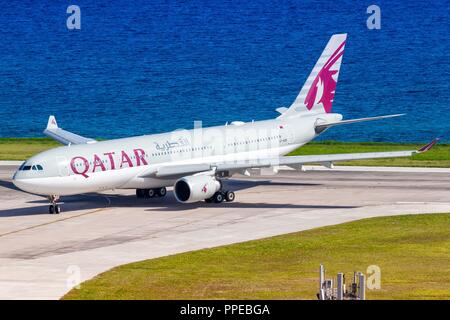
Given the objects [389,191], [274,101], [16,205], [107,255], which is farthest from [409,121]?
[107,255]

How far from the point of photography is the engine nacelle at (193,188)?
66562 mm

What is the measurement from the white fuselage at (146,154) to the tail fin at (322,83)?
895 millimetres

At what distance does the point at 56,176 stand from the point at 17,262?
45.6ft

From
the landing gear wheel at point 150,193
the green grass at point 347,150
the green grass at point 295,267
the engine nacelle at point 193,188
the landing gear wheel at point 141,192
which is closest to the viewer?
the green grass at point 295,267

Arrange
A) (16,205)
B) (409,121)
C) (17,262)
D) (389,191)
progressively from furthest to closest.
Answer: (409,121) < (389,191) < (16,205) < (17,262)

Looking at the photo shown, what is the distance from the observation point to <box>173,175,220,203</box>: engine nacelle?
66.6 meters

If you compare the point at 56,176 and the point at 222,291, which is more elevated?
the point at 56,176

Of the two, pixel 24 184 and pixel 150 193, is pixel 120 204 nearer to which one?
pixel 150 193

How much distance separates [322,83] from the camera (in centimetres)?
8231

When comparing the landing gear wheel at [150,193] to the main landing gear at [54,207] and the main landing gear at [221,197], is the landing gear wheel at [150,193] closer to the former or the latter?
the main landing gear at [221,197]

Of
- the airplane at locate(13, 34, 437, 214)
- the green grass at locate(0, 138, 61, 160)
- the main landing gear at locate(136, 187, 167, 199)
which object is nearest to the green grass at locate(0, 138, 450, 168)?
the green grass at locate(0, 138, 61, 160)

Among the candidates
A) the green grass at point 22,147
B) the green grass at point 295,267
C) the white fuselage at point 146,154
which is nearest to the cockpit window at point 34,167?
the white fuselage at point 146,154
